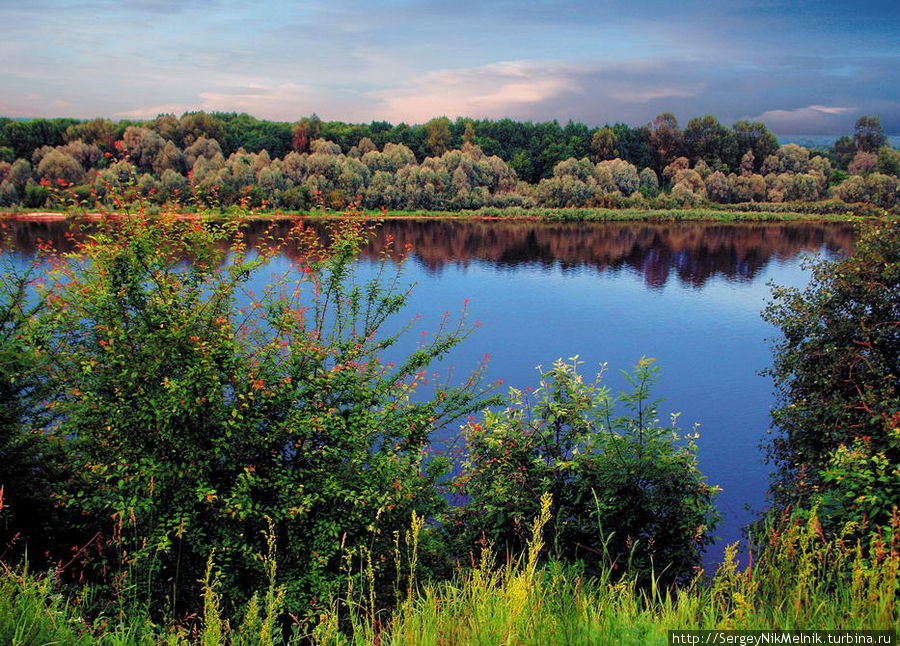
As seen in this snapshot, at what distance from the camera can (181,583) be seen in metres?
8.18

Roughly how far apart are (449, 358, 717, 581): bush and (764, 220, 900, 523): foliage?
12.9 ft

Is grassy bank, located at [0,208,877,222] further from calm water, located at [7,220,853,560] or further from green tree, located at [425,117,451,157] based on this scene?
green tree, located at [425,117,451,157]

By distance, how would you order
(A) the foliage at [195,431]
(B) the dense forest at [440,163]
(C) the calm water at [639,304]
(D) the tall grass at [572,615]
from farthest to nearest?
1. (B) the dense forest at [440,163]
2. (C) the calm water at [639,304]
3. (A) the foliage at [195,431]
4. (D) the tall grass at [572,615]

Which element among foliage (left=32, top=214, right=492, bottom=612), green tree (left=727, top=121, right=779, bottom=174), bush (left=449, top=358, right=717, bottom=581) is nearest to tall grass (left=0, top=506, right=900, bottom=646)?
foliage (left=32, top=214, right=492, bottom=612)

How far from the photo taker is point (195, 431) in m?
8.18

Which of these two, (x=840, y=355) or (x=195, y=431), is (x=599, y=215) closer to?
(x=840, y=355)

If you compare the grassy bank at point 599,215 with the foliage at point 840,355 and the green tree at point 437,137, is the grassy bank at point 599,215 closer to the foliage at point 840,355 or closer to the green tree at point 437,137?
the green tree at point 437,137

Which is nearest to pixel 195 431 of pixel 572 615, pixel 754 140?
pixel 572 615

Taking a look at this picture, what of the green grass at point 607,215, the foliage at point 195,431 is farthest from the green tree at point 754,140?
the foliage at point 195,431

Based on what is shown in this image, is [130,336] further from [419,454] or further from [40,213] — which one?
[40,213]

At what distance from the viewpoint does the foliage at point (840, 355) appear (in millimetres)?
11891

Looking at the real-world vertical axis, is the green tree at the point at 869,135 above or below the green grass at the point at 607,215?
above

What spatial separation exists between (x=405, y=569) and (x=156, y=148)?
358 ft

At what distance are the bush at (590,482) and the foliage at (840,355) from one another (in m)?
3.93
